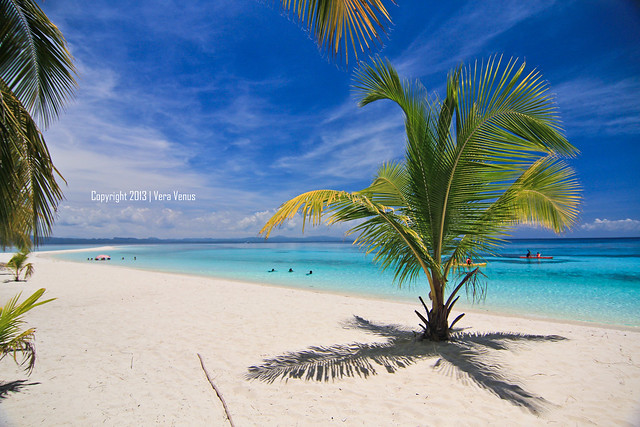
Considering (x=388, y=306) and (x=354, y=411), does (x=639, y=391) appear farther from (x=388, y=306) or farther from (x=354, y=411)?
(x=388, y=306)

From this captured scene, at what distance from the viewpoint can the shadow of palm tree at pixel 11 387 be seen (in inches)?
128

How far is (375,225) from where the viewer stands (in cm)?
462

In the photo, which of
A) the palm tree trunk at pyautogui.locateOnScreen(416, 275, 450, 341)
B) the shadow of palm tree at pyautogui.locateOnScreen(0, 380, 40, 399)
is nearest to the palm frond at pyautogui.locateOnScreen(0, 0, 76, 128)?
the shadow of palm tree at pyautogui.locateOnScreen(0, 380, 40, 399)

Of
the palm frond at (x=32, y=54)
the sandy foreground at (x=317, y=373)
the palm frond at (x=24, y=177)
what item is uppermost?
the palm frond at (x=32, y=54)

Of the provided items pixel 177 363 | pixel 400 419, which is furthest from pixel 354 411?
pixel 177 363

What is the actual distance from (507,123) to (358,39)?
271cm

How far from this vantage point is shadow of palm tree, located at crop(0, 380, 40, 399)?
A: 326cm

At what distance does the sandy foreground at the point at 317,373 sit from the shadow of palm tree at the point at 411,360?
0.06ft

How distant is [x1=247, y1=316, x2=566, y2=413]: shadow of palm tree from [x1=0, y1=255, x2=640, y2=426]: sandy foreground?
0.02 m

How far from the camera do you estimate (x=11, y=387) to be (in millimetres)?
3395

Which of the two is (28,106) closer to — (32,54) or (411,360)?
(32,54)

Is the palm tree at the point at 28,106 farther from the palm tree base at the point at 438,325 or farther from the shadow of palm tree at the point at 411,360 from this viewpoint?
the palm tree base at the point at 438,325

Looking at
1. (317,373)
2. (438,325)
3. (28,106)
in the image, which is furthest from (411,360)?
(28,106)

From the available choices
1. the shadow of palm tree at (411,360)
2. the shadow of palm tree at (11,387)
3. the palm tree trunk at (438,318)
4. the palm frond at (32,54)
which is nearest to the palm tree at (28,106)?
the palm frond at (32,54)
